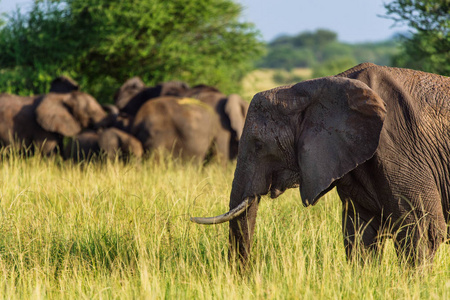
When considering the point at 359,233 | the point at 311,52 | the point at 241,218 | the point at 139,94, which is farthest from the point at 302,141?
the point at 311,52

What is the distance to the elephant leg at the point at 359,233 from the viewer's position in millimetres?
4387

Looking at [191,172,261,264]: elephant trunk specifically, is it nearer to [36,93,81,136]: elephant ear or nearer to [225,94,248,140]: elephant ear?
[225,94,248,140]: elephant ear

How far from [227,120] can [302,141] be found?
24.2 feet

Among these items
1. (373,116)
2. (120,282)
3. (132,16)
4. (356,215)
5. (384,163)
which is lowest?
(120,282)

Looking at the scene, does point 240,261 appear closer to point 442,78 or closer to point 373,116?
point 373,116

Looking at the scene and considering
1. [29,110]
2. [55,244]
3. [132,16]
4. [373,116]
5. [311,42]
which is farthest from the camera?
[311,42]

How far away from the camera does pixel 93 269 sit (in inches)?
178

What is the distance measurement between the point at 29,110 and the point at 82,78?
394 centimetres

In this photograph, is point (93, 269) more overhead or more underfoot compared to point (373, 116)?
more underfoot

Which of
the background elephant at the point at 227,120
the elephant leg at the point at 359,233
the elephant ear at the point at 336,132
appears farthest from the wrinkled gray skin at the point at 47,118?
the elephant ear at the point at 336,132

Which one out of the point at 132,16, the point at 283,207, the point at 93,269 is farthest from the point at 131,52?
the point at 93,269

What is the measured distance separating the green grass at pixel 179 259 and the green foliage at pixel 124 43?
9.63 meters

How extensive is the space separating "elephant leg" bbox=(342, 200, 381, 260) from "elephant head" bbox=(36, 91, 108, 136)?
7.64 metres

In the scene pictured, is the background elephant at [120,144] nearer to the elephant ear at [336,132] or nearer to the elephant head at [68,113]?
the elephant head at [68,113]
